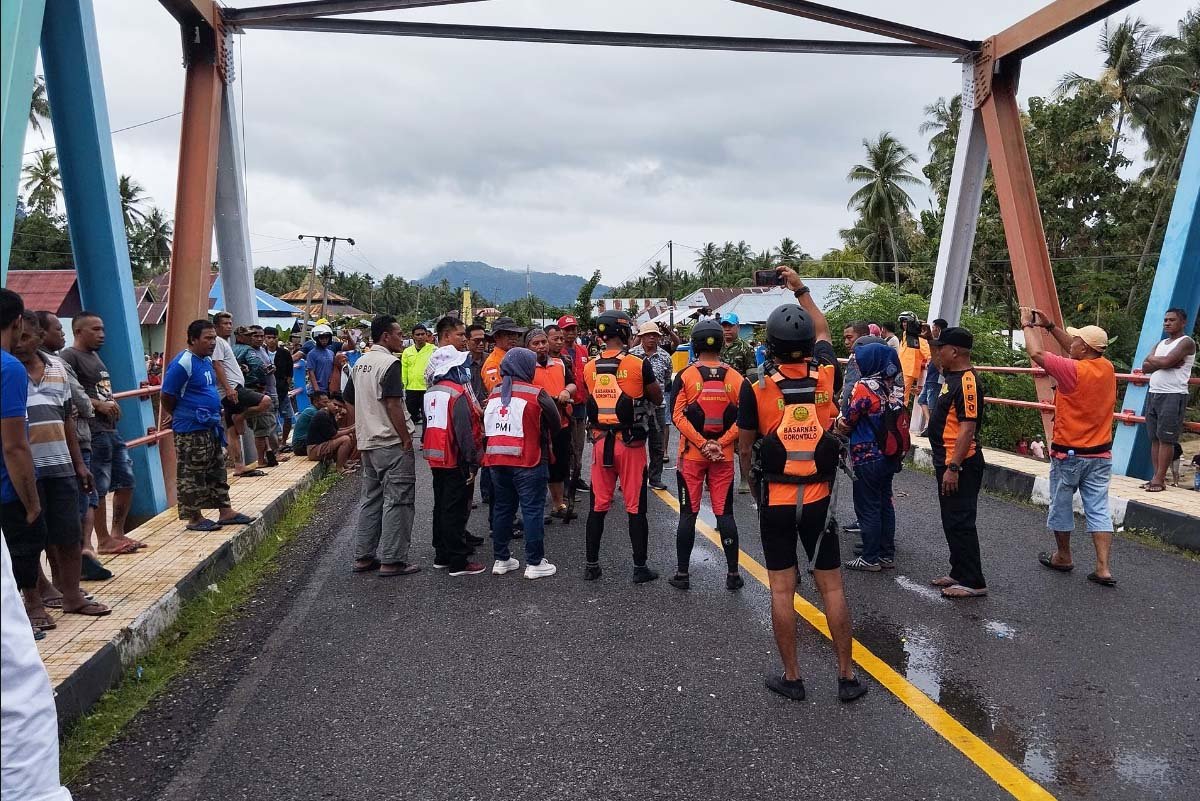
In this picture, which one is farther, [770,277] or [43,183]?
[43,183]

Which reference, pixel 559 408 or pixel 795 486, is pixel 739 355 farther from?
pixel 795 486

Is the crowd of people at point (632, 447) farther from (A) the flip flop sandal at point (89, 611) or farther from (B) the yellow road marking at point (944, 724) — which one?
(B) the yellow road marking at point (944, 724)

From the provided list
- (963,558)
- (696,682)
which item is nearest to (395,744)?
(696,682)

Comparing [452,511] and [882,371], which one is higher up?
[882,371]

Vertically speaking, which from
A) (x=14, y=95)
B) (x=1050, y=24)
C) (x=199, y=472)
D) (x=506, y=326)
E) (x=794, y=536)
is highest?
(x=1050, y=24)

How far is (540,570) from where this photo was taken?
6199mm

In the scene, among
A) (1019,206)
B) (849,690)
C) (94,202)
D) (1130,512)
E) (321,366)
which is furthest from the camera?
(321,366)

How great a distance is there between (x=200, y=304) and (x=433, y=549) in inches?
164

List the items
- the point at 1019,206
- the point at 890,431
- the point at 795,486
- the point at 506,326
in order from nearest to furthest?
the point at 795,486 → the point at 890,431 → the point at 506,326 → the point at 1019,206

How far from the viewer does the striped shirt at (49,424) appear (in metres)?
4.60

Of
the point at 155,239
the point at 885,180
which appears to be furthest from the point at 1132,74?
the point at 155,239

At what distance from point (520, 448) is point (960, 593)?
3168 millimetres

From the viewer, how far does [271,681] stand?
438 centimetres

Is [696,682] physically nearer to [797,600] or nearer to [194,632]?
[797,600]
